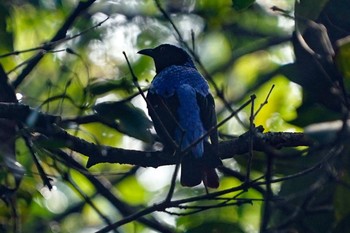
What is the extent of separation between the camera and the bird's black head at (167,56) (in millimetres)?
7628

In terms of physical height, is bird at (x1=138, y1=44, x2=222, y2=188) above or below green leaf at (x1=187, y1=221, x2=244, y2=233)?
above

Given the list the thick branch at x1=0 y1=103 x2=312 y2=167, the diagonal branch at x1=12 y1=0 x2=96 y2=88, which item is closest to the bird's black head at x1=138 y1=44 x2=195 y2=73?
the diagonal branch at x1=12 y1=0 x2=96 y2=88

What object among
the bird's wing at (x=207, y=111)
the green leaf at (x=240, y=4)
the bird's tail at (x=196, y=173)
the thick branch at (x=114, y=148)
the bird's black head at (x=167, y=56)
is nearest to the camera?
the thick branch at (x=114, y=148)

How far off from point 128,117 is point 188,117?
1320mm

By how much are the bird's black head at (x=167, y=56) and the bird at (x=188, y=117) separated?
0.12m

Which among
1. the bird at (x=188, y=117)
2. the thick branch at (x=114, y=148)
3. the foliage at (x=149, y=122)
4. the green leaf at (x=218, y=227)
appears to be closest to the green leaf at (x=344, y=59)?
the foliage at (x=149, y=122)

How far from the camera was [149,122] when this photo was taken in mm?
4926

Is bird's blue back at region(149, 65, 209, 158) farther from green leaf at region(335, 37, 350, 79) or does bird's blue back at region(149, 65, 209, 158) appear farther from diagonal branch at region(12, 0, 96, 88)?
green leaf at region(335, 37, 350, 79)

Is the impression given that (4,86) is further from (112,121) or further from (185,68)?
(185,68)

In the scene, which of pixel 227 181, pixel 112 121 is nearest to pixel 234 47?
pixel 227 181

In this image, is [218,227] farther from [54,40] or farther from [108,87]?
[54,40]

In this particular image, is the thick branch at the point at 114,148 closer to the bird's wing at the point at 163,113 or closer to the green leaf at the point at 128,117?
the green leaf at the point at 128,117

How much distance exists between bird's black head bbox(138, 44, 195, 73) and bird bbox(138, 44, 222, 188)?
0.12 meters

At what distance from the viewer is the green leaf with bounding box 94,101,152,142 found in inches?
189
